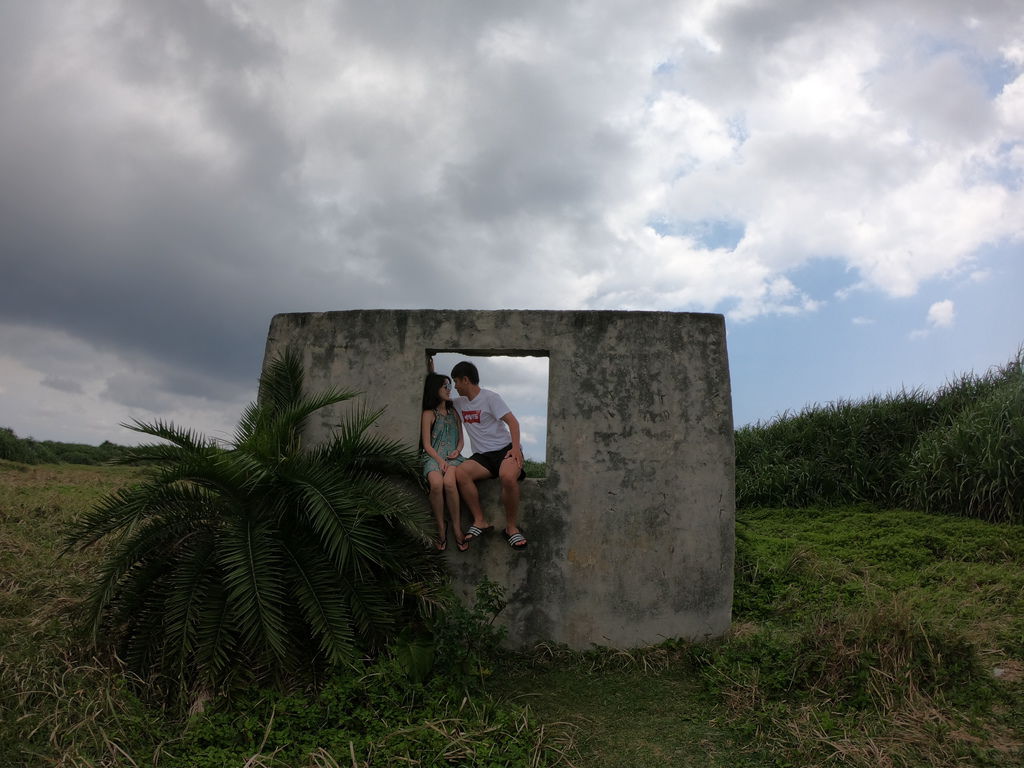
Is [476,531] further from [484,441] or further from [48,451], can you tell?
[48,451]

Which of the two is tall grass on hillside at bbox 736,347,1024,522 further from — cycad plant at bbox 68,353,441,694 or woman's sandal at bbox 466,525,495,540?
cycad plant at bbox 68,353,441,694

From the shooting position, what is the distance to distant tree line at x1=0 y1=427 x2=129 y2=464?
18797mm

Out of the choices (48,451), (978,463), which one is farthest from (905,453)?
(48,451)

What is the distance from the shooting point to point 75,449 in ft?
74.4

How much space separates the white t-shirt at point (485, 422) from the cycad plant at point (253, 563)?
0.81 meters

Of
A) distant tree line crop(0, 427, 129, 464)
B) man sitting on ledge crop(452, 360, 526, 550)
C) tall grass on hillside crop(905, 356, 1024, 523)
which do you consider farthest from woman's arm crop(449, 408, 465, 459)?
distant tree line crop(0, 427, 129, 464)

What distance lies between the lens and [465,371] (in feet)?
22.5

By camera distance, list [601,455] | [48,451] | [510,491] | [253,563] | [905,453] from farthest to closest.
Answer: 1. [48,451]
2. [905,453]
3. [601,455]
4. [510,491]
5. [253,563]

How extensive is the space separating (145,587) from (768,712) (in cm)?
493

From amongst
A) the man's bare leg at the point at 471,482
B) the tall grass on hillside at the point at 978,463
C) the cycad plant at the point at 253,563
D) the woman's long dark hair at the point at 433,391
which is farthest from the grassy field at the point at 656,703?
the tall grass on hillside at the point at 978,463

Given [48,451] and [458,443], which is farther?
[48,451]

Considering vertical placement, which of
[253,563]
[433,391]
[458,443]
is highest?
[433,391]

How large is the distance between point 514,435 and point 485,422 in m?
0.28

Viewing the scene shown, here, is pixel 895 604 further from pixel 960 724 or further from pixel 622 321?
pixel 622 321
